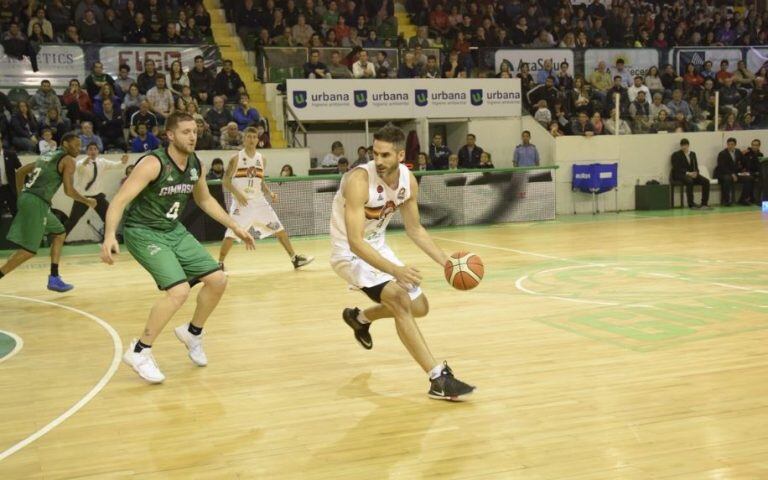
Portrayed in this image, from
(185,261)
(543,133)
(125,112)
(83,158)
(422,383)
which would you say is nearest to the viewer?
(422,383)

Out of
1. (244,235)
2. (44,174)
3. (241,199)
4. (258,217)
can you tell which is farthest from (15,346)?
(258,217)

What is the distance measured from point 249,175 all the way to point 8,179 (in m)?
5.77

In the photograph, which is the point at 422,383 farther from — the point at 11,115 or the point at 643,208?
the point at 643,208

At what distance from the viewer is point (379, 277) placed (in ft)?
17.9

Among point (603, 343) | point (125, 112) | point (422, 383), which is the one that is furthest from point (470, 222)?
point (422, 383)

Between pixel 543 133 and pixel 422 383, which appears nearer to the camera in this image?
pixel 422 383

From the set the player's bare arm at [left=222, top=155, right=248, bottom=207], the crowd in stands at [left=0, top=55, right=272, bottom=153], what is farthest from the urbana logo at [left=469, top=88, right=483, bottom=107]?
the player's bare arm at [left=222, top=155, right=248, bottom=207]

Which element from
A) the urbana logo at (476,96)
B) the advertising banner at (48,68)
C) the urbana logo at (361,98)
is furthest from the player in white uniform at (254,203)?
the urbana logo at (476,96)

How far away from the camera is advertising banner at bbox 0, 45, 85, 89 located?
16812 mm

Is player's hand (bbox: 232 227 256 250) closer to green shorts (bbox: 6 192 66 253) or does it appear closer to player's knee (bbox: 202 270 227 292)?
player's knee (bbox: 202 270 227 292)

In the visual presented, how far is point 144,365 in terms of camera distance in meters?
5.85

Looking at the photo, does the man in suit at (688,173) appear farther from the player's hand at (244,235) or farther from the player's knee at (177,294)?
the player's knee at (177,294)

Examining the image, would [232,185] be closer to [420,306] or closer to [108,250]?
[108,250]

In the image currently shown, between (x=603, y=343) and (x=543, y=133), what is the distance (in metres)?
13.5
